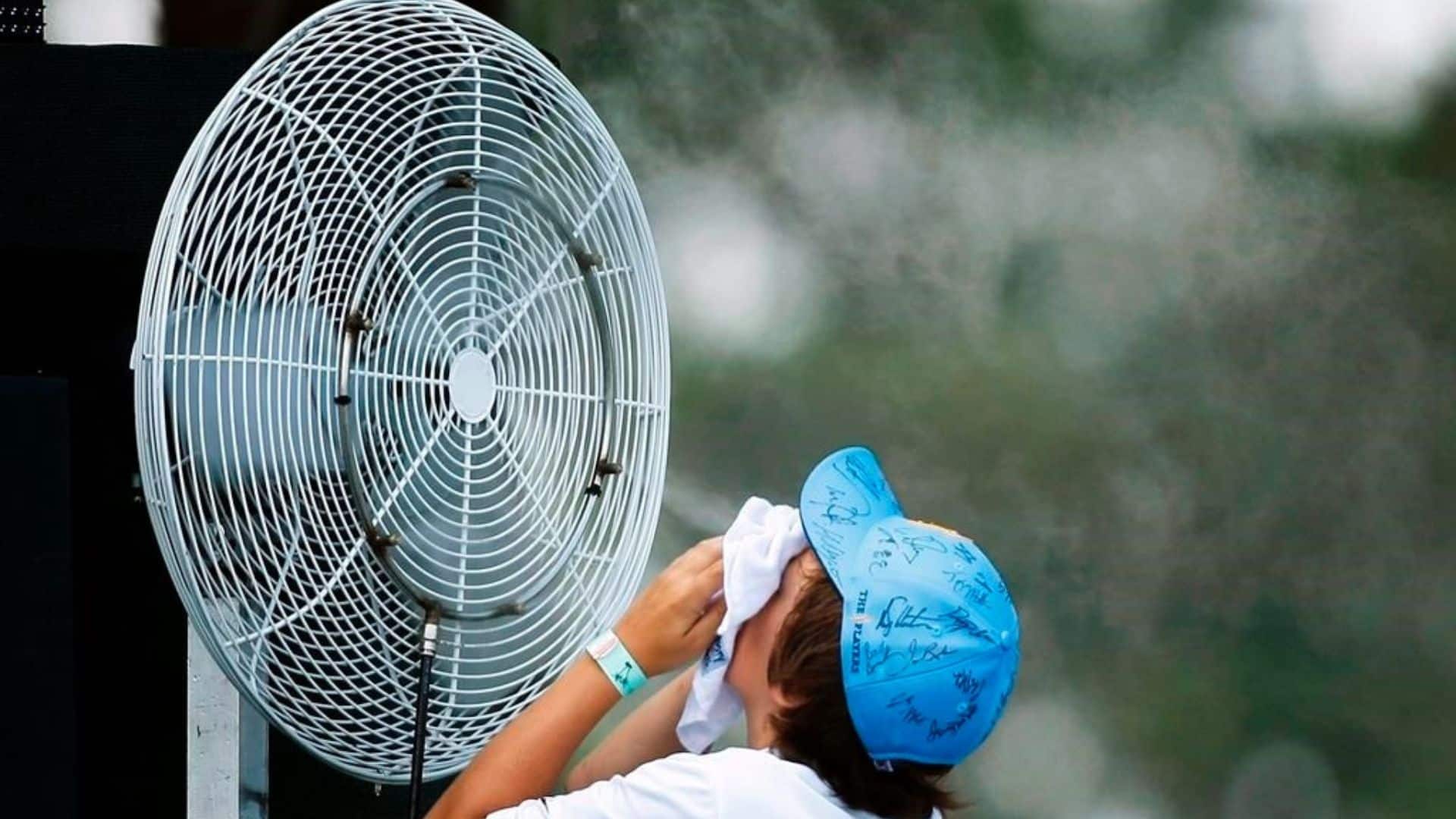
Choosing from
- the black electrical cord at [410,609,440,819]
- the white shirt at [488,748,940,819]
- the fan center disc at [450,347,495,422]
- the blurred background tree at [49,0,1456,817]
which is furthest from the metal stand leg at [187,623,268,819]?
the blurred background tree at [49,0,1456,817]

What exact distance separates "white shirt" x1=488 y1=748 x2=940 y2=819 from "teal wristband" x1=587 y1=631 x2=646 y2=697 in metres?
0.09

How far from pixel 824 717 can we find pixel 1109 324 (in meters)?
1.93

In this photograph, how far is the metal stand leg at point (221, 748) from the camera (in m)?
1.63

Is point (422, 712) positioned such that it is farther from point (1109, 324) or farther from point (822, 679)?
point (1109, 324)

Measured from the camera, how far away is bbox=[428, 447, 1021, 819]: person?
1228 mm

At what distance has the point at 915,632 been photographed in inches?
48.1

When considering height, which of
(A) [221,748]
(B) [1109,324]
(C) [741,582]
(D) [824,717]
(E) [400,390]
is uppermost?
(B) [1109,324]

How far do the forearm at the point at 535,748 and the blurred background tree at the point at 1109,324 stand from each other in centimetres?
182

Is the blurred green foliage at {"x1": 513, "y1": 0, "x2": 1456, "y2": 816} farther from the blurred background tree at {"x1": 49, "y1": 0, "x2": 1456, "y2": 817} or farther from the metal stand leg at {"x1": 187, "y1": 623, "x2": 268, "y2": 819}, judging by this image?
the metal stand leg at {"x1": 187, "y1": 623, "x2": 268, "y2": 819}

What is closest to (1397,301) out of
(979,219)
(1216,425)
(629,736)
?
(1216,425)

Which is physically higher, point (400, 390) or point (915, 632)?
point (400, 390)

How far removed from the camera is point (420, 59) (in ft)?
4.95

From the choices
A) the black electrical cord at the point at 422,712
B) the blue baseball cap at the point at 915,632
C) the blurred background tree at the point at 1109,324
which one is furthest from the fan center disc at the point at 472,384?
the blurred background tree at the point at 1109,324

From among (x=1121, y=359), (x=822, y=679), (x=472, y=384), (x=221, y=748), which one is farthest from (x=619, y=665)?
(x=1121, y=359)
